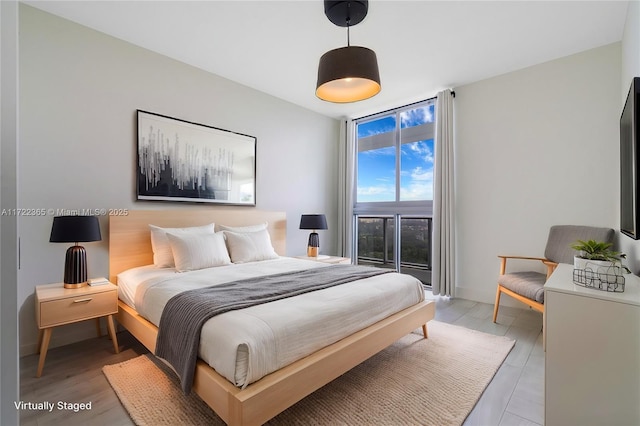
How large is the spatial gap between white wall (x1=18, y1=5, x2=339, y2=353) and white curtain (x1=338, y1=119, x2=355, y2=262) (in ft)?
6.79

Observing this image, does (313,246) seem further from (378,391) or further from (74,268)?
(74,268)

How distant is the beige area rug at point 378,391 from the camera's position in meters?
1.60

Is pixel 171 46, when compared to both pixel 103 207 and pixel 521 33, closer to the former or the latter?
pixel 103 207

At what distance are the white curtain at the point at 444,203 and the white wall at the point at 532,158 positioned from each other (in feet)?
0.53

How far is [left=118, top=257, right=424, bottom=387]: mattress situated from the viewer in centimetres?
136

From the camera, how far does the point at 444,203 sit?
3.82 metres

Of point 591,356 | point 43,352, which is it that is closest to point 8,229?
point 43,352

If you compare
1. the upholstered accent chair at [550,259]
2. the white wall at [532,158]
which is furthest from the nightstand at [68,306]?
the white wall at [532,158]

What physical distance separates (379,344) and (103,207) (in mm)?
2700

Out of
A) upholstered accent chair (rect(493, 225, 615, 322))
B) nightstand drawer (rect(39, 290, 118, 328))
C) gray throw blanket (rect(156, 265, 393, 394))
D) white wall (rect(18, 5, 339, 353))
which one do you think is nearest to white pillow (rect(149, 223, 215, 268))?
white wall (rect(18, 5, 339, 353))

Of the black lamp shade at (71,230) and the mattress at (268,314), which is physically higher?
the black lamp shade at (71,230)

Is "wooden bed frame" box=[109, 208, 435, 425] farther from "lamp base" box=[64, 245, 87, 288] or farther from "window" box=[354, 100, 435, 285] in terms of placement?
"window" box=[354, 100, 435, 285]

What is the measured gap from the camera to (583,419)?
1393 mm

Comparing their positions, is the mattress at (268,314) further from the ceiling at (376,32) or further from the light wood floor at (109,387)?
the ceiling at (376,32)
